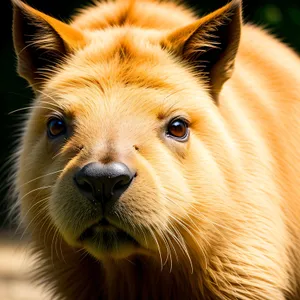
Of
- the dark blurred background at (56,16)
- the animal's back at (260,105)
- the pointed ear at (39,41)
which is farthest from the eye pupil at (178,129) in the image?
the dark blurred background at (56,16)

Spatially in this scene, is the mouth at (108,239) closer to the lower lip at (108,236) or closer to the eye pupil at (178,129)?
the lower lip at (108,236)

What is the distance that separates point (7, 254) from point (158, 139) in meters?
6.25

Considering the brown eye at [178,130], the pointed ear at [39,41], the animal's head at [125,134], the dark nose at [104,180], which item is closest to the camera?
the dark nose at [104,180]

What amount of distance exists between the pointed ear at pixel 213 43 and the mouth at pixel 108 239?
1.26 m

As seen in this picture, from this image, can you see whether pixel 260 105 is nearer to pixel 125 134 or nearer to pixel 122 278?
pixel 125 134

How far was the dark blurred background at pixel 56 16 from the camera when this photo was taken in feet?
37.6

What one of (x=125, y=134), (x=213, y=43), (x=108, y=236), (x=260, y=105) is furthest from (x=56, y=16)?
(x=108, y=236)

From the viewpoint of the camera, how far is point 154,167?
4.98 m

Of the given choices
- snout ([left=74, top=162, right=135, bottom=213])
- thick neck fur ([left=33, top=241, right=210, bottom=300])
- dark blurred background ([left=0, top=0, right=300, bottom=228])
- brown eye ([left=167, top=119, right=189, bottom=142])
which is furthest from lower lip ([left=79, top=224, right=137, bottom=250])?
dark blurred background ([left=0, top=0, right=300, bottom=228])

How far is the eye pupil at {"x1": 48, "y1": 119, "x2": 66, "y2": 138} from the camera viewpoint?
535 cm

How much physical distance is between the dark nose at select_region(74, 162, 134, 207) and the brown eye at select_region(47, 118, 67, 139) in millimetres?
623

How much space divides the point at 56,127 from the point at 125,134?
1.89 feet

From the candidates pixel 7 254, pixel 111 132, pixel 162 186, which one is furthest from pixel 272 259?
pixel 7 254

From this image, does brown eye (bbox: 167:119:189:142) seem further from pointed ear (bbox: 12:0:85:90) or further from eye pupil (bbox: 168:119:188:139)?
pointed ear (bbox: 12:0:85:90)
